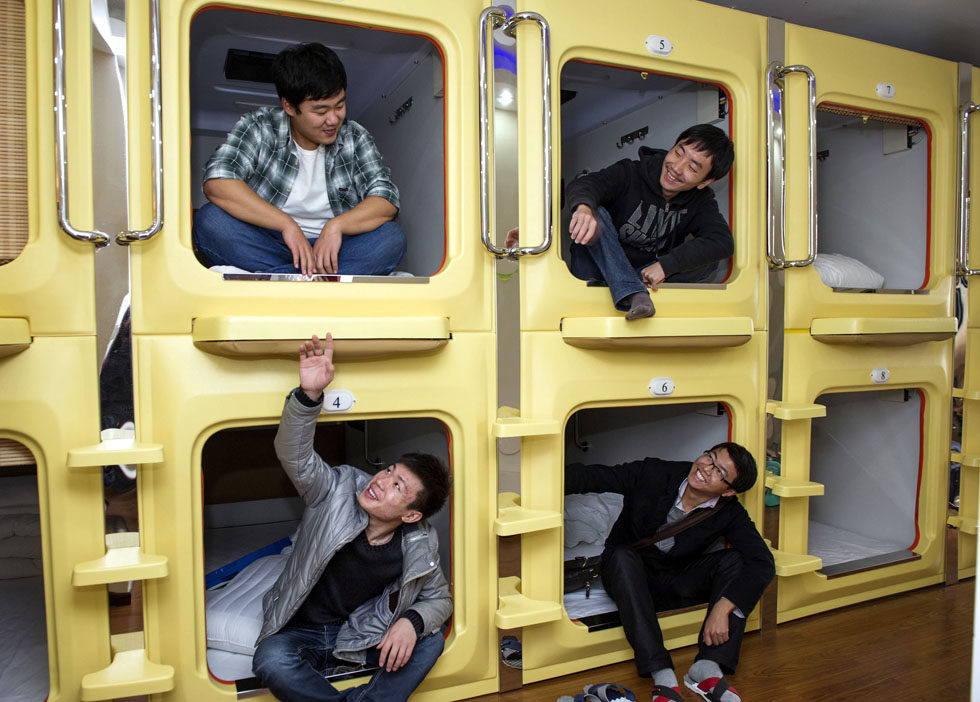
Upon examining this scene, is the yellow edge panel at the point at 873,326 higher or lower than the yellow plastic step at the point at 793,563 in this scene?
higher

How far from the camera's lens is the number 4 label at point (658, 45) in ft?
7.36

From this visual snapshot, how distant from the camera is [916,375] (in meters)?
2.86

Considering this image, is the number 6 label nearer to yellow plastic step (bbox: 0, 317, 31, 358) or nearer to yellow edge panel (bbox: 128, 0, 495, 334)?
yellow edge panel (bbox: 128, 0, 495, 334)

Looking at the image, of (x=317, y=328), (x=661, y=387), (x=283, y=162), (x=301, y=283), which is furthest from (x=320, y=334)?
(x=661, y=387)

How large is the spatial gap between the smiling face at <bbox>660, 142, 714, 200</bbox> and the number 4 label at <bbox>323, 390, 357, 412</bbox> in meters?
1.27

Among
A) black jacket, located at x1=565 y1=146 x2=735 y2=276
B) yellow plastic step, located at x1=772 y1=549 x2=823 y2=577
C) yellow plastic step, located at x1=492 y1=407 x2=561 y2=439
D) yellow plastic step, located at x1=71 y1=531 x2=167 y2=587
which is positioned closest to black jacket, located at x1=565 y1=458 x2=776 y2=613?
yellow plastic step, located at x1=772 y1=549 x2=823 y2=577

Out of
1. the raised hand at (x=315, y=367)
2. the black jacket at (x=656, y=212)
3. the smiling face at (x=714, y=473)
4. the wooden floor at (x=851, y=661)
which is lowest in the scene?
the wooden floor at (x=851, y=661)

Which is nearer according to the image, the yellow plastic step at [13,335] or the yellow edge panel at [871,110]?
the yellow plastic step at [13,335]

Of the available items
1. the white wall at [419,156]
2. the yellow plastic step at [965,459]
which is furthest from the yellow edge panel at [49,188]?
the yellow plastic step at [965,459]

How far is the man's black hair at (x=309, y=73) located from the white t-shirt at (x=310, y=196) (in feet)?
0.63

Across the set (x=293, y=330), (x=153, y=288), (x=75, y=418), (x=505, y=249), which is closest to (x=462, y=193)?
(x=505, y=249)

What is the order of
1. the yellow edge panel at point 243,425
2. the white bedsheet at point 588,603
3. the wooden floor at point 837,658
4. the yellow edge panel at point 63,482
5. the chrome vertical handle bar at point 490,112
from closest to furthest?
the yellow edge panel at point 63,482 → the yellow edge panel at point 243,425 → the chrome vertical handle bar at point 490,112 → the wooden floor at point 837,658 → the white bedsheet at point 588,603

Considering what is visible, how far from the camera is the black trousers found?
217 cm

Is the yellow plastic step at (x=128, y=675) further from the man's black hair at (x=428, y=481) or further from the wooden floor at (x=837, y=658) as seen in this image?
the man's black hair at (x=428, y=481)
